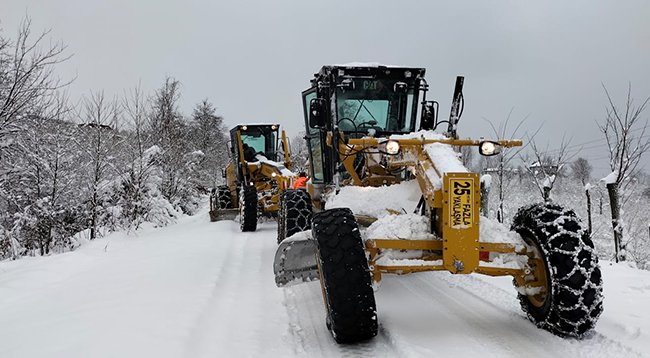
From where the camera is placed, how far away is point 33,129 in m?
9.83

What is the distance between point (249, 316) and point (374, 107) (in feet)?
11.3

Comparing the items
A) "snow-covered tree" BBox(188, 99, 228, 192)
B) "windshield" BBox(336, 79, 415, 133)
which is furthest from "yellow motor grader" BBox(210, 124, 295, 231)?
"snow-covered tree" BBox(188, 99, 228, 192)

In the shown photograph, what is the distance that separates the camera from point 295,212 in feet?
24.6

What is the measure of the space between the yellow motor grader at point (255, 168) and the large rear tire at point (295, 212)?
4236mm

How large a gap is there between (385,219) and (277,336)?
51.9 inches

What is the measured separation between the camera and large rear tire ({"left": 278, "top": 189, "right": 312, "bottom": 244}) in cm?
741

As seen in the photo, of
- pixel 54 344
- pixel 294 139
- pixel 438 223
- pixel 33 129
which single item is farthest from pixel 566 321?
pixel 294 139

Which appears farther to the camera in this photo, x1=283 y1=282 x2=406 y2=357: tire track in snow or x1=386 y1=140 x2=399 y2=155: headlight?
x1=386 y1=140 x2=399 y2=155: headlight

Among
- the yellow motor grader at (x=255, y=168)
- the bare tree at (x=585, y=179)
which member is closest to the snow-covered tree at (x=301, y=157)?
the yellow motor grader at (x=255, y=168)

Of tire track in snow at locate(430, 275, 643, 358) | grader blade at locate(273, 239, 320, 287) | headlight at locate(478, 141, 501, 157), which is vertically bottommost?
tire track in snow at locate(430, 275, 643, 358)

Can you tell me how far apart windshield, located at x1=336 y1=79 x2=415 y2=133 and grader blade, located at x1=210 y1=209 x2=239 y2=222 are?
8.00 m

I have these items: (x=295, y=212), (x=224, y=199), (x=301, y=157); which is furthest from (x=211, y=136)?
(x=295, y=212)

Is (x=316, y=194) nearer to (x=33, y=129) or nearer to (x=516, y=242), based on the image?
(x=516, y=242)

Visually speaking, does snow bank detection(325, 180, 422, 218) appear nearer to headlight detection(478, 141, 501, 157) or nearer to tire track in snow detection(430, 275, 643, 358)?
headlight detection(478, 141, 501, 157)
